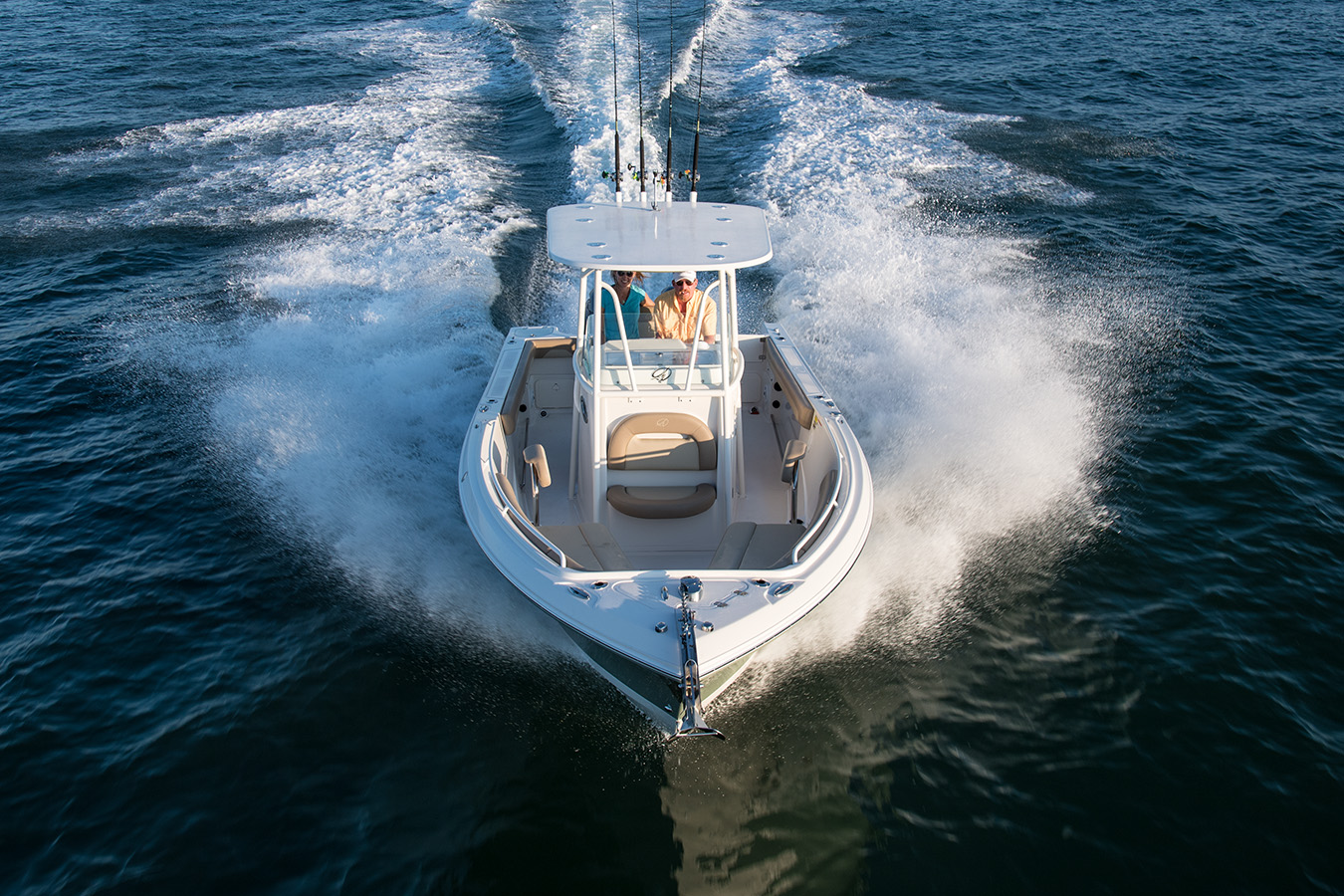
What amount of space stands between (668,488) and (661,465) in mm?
217

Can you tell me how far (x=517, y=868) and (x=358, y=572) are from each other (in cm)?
331

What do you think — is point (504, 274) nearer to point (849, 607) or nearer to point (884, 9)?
point (849, 607)

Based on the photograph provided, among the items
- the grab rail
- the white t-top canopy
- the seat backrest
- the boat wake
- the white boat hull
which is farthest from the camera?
the boat wake

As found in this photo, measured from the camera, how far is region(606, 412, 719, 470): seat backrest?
6.75 m

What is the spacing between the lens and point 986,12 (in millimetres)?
27156

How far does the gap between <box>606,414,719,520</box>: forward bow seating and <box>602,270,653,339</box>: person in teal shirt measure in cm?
90

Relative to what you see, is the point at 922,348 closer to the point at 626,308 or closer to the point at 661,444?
the point at 626,308

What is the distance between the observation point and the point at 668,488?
22.8 feet

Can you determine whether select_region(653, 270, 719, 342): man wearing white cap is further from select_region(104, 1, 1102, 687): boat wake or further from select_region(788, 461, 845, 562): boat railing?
select_region(104, 1, 1102, 687): boat wake

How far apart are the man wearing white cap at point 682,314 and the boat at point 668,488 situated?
6cm

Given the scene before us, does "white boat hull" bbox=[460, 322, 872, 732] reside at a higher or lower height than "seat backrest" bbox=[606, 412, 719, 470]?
lower

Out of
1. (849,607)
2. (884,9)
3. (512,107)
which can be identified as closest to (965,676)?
(849,607)

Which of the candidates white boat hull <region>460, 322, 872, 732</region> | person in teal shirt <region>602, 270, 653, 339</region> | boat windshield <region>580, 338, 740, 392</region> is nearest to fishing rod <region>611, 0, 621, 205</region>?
person in teal shirt <region>602, 270, 653, 339</region>

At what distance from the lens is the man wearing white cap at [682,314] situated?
7133 mm
